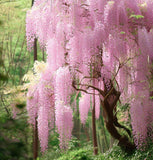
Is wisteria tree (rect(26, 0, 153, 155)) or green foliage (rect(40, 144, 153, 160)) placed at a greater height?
wisteria tree (rect(26, 0, 153, 155))

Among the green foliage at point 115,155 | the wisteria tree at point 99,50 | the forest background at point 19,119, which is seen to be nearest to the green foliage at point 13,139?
the forest background at point 19,119

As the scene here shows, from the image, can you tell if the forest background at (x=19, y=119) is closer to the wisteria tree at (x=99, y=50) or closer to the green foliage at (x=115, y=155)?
the green foliage at (x=115, y=155)

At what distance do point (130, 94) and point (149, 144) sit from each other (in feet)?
3.15

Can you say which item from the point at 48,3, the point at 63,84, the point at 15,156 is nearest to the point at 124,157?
the point at 63,84

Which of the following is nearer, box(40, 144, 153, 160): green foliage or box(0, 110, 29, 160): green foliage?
box(0, 110, 29, 160): green foliage

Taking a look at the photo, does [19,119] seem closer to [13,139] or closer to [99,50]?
[13,139]

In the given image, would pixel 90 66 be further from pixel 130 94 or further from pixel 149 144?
pixel 149 144

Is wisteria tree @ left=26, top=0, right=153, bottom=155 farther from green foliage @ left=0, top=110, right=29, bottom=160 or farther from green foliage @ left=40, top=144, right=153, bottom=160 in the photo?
green foliage @ left=0, top=110, right=29, bottom=160

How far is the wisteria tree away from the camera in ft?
15.2

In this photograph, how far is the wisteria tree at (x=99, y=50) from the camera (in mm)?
4641

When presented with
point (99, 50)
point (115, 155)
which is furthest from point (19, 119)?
point (115, 155)

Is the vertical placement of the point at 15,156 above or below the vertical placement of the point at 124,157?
above

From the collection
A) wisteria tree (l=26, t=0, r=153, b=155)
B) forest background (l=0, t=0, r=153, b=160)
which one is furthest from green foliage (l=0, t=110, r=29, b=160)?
wisteria tree (l=26, t=0, r=153, b=155)

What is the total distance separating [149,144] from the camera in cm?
503
